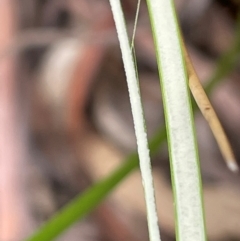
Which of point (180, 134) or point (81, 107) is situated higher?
point (180, 134)

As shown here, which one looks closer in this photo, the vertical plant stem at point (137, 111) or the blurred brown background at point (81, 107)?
the vertical plant stem at point (137, 111)

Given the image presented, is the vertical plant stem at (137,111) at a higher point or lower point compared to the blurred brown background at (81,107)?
higher

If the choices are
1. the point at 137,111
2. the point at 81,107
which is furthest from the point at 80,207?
the point at 81,107

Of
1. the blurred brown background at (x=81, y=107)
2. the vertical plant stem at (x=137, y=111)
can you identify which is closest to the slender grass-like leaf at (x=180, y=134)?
the vertical plant stem at (x=137, y=111)

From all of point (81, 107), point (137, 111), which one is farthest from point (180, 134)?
point (81, 107)

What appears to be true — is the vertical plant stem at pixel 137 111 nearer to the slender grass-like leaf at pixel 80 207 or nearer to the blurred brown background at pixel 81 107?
the slender grass-like leaf at pixel 80 207

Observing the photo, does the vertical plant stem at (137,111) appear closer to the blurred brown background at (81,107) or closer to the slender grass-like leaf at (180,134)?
the slender grass-like leaf at (180,134)

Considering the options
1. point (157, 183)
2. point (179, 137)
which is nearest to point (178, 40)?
point (179, 137)

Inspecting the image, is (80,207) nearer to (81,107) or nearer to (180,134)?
(180,134)

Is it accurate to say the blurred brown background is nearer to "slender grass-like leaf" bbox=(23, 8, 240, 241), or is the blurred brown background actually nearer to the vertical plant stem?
"slender grass-like leaf" bbox=(23, 8, 240, 241)

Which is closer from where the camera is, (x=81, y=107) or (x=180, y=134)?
(x=180, y=134)
